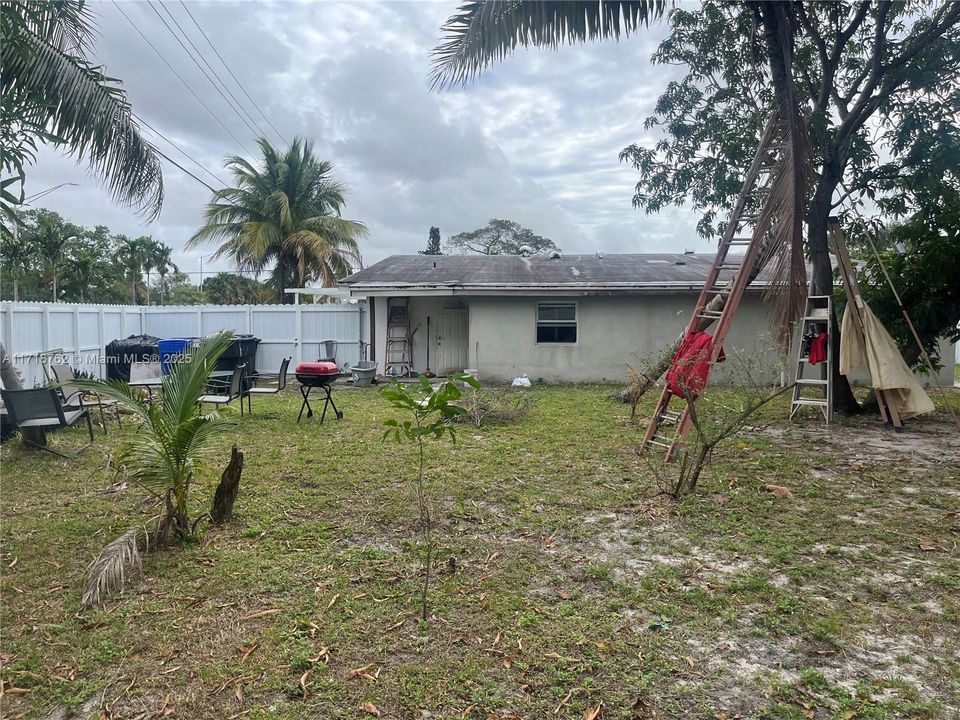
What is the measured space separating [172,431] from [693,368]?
16.5 feet

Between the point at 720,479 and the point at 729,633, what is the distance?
308 centimetres

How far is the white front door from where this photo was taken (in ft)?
50.8

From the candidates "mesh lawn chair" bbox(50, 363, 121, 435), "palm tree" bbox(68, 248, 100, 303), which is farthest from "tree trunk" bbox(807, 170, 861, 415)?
"palm tree" bbox(68, 248, 100, 303)

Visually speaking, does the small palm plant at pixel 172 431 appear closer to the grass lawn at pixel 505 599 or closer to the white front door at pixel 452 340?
the grass lawn at pixel 505 599

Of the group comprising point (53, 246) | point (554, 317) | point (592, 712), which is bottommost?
point (592, 712)

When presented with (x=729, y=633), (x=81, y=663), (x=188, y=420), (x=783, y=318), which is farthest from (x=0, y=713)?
(x=783, y=318)

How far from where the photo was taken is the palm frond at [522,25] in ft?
19.3

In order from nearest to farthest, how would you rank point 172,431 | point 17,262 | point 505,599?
point 505,599, point 172,431, point 17,262

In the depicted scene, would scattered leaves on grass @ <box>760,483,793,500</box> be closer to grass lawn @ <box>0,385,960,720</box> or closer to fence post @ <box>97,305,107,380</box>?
grass lawn @ <box>0,385,960,720</box>

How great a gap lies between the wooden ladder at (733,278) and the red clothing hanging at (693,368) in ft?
0.39

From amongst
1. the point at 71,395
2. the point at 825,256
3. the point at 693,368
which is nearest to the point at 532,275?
the point at 825,256

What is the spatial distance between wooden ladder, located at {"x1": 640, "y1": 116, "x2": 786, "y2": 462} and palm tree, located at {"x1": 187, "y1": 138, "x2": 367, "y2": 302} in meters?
15.9

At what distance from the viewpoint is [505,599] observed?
3629 mm

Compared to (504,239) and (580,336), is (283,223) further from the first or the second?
(504,239)
